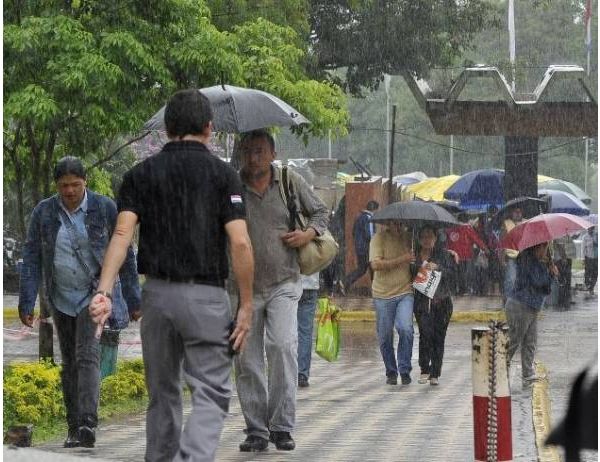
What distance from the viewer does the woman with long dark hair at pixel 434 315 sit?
13.6 m

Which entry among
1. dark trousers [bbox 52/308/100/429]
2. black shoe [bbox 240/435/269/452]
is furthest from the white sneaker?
dark trousers [bbox 52/308/100/429]

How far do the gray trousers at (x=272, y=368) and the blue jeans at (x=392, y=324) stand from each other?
5238mm

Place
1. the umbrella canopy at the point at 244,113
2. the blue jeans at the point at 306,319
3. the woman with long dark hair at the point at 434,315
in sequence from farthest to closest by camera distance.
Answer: the woman with long dark hair at the point at 434,315 < the blue jeans at the point at 306,319 < the umbrella canopy at the point at 244,113

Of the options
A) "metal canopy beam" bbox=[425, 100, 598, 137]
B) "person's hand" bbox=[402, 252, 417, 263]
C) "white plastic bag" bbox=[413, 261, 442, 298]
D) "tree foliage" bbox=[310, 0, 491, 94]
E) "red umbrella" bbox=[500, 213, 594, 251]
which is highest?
"tree foliage" bbox=[310, 0, 491, 94]

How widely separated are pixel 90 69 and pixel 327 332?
3292mm

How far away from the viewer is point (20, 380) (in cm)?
973

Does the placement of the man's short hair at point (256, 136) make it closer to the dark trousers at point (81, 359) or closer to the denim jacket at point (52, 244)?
the denim jacket at point (52, 244)

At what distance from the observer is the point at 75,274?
327 inches

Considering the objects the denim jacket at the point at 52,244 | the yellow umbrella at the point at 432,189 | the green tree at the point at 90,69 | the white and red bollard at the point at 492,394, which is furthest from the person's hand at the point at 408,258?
the yellow umbrella at the point at 432,189

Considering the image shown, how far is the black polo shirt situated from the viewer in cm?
622

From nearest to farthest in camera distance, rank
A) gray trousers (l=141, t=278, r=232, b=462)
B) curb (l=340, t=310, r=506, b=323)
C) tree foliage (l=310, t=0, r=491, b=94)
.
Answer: gray trousers (l=141, t=278, r=232, b=462) → curb (l=340, t=310, r=506, b=323) → tree foliage (l=310, t=0, r=491, b=94)

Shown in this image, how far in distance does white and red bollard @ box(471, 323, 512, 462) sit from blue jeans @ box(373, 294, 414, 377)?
19.6 ft

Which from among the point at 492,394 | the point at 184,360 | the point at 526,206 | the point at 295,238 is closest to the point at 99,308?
the point at 184,360

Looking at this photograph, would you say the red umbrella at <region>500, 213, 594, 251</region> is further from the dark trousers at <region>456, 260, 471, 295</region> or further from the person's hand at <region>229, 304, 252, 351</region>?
the dark trousers at <region>456, 260, 471, 295</region>
